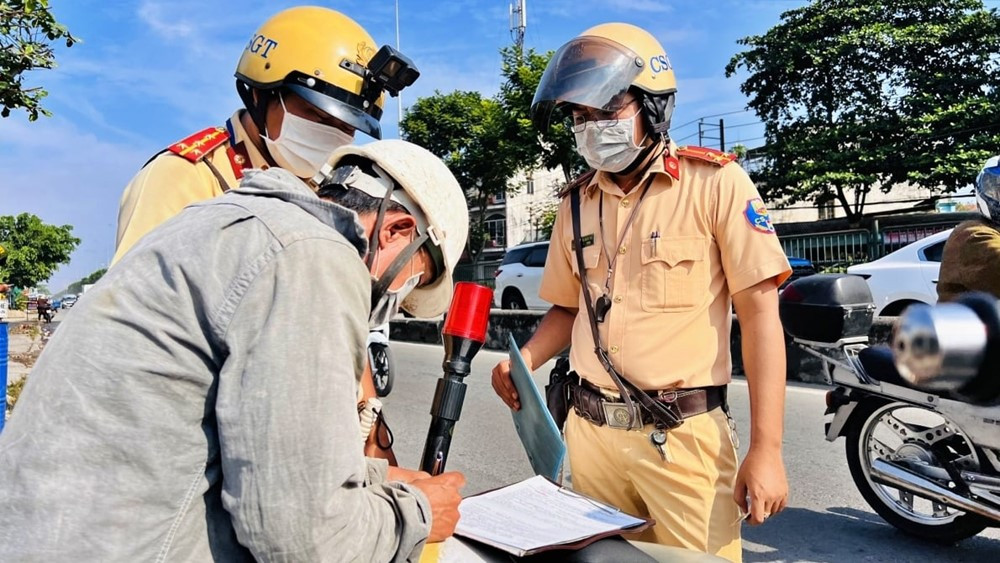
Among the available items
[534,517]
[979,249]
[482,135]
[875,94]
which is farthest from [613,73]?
[482,135]

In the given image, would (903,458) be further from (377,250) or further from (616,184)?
(377,250)

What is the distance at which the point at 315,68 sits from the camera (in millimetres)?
2240

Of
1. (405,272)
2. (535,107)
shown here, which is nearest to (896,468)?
(535,107)

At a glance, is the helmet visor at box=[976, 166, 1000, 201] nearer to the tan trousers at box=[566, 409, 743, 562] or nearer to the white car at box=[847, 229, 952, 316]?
the tan trousers at box=[566, 409, 743, 562]

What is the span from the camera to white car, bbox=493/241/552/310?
14867 mm

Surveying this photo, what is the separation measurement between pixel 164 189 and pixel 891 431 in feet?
11.1

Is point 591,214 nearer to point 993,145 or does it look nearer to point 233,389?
point 233,389

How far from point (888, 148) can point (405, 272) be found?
73.8 feet

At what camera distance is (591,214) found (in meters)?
2.17

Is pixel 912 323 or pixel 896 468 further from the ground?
pixel 912 323

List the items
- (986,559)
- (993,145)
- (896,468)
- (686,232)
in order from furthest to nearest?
1. (993,145)
2. (896,468)
3. (986,559)
4. (686,232)

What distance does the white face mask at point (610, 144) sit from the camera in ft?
6.63

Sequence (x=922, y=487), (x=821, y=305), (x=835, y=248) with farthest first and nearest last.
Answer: (x=835, y=248) → (x=922, y=487) → (x=821, y=305)

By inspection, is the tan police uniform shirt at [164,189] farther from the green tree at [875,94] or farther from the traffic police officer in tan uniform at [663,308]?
the green tree at [875,94]
